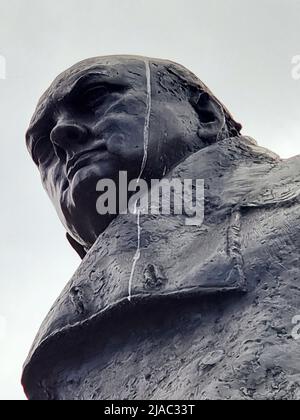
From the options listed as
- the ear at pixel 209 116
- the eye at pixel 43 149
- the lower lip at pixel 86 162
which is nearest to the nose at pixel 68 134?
the lower lip at pixel 86 162

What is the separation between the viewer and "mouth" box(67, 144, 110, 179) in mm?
6414

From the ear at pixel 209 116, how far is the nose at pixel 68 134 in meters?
0.57

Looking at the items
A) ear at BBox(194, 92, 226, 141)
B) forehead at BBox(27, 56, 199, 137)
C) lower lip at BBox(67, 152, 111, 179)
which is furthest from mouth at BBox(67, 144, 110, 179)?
ear at BBox(194, 92, 226, 141)

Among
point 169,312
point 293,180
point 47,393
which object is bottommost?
point 47,393

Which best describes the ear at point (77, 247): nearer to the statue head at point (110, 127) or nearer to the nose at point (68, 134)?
the statue head at point (110, 127)

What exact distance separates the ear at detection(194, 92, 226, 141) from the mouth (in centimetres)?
52

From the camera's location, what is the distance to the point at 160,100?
6.72 meters

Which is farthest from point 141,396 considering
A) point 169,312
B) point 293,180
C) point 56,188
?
point 56,188

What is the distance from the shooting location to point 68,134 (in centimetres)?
657

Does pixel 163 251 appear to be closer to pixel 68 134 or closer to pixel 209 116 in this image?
pixel 68 134

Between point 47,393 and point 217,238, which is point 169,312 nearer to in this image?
point 217,238

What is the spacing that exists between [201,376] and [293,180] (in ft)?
3.76

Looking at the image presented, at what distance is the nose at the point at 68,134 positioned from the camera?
655 centimetres

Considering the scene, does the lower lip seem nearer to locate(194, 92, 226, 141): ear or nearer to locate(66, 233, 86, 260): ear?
locate(194, 92, 226, 141): ear
